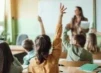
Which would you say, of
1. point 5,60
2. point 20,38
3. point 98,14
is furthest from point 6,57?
point 20,38

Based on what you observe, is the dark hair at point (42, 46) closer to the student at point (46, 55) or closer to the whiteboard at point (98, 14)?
the student at point (46, 55)

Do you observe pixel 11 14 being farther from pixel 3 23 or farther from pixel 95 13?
pixel 95 13

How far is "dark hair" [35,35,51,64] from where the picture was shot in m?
2.72

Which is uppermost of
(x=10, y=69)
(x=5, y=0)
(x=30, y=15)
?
(x=5, y=0)

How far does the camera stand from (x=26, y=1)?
8.77 m

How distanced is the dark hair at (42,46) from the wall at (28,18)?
5.87 m

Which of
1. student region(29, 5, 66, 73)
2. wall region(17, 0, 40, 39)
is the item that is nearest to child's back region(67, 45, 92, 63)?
student region(29, 5, 66, 73)

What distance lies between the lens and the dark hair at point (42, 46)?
2723 millimetres

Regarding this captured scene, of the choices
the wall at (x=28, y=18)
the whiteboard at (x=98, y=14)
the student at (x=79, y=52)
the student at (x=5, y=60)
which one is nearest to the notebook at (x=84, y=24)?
the whiteboard at (x=98, y=14)

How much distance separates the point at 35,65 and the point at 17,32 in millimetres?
6195

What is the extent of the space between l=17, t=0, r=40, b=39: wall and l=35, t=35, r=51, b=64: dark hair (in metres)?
5.87

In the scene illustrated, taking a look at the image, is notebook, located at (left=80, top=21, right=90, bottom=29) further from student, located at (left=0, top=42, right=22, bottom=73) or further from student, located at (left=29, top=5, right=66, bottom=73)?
student, located at (left=0, top=42, right=22, bottom=73)

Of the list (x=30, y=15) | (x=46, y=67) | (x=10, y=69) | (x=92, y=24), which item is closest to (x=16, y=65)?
(x=10, y=69)

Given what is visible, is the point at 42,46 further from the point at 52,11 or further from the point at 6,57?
the point at 52,11
